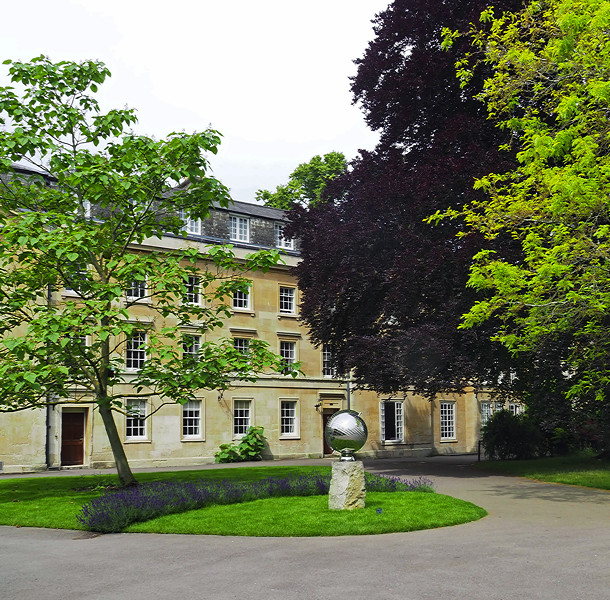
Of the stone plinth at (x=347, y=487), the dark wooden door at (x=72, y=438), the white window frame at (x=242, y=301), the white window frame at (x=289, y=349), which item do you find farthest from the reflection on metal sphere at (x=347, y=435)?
the white window frame at (x=289, y=349)

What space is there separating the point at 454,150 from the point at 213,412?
17744 millimetres

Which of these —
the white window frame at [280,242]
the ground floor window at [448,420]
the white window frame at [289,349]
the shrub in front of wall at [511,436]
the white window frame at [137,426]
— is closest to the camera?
the shrub in front of wall at [511,436]

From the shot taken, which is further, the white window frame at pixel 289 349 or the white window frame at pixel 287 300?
the white window frame at pixel 287 300

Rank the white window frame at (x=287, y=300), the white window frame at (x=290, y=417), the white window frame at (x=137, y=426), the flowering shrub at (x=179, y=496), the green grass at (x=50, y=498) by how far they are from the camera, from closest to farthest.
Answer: the flowering shrub at (x=179, y=496) < the green grass at (x=50, y=498) < the white window frame at (x=137, y=426) < the white window frame at (x=290, y=417) < the white window frame at (x=287, y=300)

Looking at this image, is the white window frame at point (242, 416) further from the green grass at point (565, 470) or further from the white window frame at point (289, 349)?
the green grass at point (565, 470)

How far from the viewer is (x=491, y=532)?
11.5m

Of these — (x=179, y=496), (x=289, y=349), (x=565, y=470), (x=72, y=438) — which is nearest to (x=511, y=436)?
(x=565, y=470)

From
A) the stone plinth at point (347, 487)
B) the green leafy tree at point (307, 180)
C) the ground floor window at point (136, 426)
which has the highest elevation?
the green leafy tree at point (307, 180)

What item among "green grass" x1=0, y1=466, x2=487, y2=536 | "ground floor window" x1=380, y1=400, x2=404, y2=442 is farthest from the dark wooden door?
"ground floor window" x1=380, y1=400, x2=404, y2=442

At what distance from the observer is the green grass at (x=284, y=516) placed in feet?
39.1

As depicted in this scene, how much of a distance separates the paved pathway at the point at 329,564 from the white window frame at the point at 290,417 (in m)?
24.1

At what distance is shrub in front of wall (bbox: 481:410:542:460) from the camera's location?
98.6 feet

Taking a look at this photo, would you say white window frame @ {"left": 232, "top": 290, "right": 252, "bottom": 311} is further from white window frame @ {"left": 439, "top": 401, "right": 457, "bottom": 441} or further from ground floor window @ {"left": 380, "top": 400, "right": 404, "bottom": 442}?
white window frame @ {"left": 439, "top": 401, "right": 457, "bottom": 441}

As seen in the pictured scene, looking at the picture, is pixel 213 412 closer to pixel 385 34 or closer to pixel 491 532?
pixel 385 34
